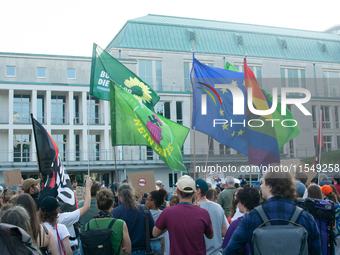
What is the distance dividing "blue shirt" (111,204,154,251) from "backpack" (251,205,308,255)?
258 cm

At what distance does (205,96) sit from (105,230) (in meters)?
4.94

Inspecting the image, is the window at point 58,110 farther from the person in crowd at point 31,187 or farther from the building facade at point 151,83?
the person in crowd at point 31,187

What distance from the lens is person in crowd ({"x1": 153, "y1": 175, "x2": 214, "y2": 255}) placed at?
4.25m

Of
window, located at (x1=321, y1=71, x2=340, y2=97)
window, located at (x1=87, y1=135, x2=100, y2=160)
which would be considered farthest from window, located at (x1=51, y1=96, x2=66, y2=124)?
window, located at (x1=321, y1=71, x2=340, y2=97)

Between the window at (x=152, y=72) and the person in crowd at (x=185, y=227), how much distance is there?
3611 cm

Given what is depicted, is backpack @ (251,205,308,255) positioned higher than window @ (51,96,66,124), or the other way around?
window @ (51,96,66,124)

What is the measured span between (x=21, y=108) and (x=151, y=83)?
42.9 ft

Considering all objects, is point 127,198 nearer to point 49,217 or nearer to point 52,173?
point 49,217

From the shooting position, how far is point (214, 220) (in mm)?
4984

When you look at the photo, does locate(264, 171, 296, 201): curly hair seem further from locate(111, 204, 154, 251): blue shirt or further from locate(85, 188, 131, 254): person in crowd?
locate(111, 204, 154, 251): blue shirt

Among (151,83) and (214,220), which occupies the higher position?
(151,83)

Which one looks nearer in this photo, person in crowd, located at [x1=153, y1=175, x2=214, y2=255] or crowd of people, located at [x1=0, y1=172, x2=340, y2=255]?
crowd of people, located at [x1=0, y1=172, x2=340, y2=255]

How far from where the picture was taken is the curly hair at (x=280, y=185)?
3322mm

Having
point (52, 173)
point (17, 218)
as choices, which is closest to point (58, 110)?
point (52, 173)
